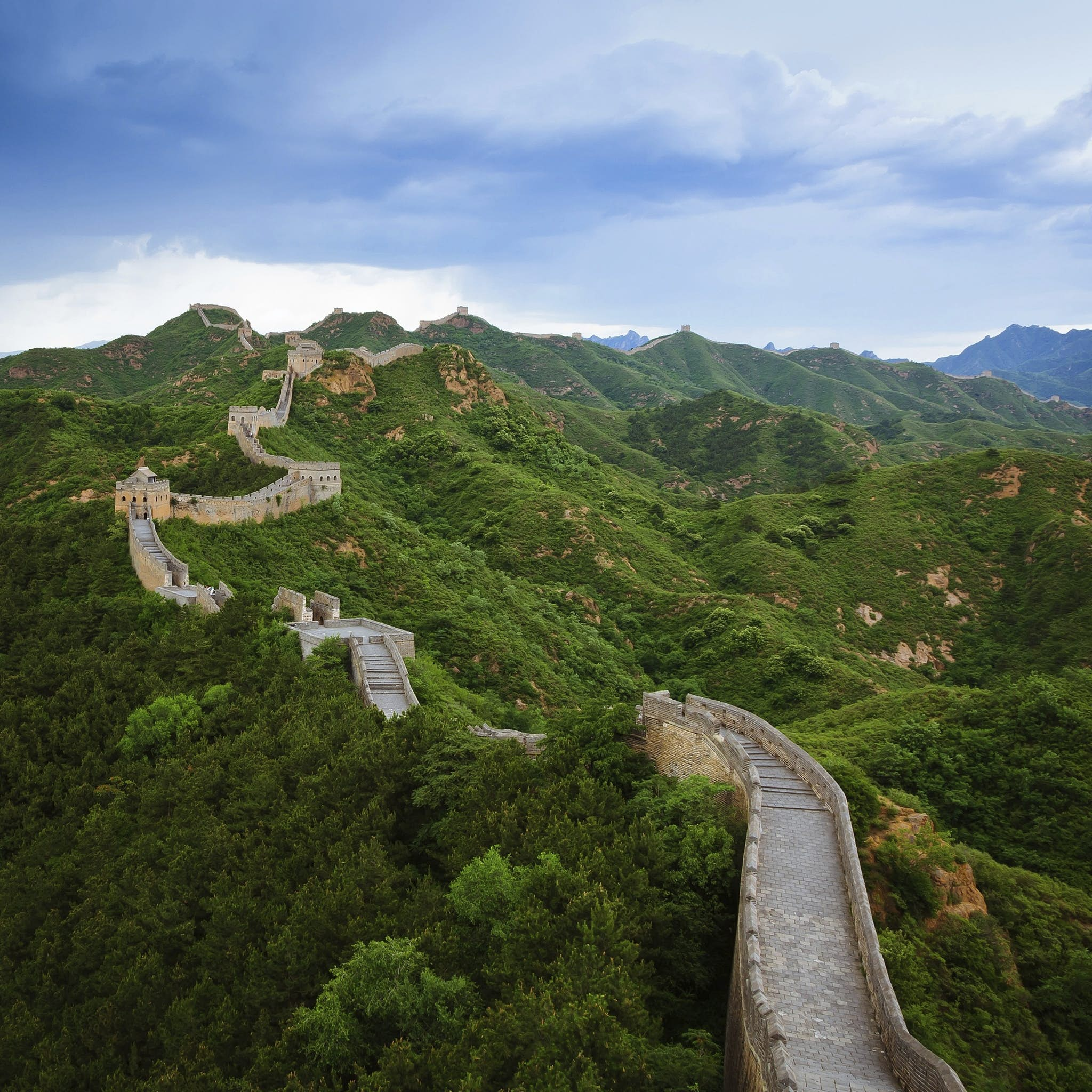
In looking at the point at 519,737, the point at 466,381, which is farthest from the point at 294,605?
the point at 466,381

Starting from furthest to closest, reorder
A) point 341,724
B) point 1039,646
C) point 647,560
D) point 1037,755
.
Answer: point 647,560 < point 1039,646 < point 1037,755 < point 341,724

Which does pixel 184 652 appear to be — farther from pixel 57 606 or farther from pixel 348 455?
pixel 348 455

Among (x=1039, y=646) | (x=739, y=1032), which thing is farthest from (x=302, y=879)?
(x=1039, y=646)

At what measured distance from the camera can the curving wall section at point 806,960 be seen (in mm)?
11672

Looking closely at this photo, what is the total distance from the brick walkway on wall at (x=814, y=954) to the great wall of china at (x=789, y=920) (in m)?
0.02

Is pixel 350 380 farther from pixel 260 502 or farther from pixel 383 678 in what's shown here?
pixel 383 678

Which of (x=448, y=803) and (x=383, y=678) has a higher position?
(x=383, y=678)

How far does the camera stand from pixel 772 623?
6072 cm

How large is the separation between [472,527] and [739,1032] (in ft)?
186

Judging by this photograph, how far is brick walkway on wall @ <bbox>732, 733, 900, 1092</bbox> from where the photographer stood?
1192 cm

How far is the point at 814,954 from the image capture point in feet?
47.0

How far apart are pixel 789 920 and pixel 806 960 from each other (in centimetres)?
102

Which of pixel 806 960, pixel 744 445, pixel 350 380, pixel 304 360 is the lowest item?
pixel 806 960

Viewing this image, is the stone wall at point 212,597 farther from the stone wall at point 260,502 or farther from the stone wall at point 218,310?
the stone wall at point 218,310
